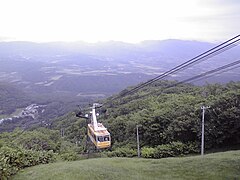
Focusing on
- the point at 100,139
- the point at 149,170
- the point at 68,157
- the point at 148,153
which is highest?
the point at 149,170

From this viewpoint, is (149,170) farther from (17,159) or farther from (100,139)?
(100,139)

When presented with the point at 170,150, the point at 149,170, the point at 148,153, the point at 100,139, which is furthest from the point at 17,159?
the point at 170,150

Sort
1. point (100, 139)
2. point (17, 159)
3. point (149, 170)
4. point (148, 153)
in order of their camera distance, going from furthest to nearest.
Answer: point (100, 139), point (148, 153), point (17, 159), point (149, 170)

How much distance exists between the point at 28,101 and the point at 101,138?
112m

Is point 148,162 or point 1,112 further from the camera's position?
point 1,112

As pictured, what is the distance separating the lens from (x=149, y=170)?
13969 millimetres

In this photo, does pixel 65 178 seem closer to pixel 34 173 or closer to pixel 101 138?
pixel 34 173

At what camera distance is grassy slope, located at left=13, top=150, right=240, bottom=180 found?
13.0 meters

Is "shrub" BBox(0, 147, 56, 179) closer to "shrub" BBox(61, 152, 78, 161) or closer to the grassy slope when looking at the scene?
the grassy slope

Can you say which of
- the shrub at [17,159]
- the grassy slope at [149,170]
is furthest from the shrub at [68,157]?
the grassy slope at [149,170]

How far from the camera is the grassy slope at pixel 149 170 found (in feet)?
42.7

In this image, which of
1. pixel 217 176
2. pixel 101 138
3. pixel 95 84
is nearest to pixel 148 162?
pixel 217 176

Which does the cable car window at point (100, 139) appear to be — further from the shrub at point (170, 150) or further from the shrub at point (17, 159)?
the shrub at point (17, 159)

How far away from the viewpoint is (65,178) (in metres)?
13.0
